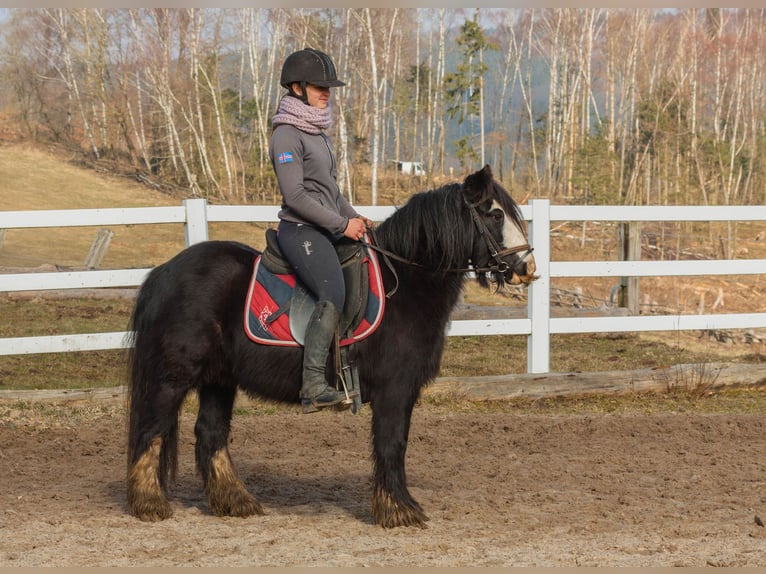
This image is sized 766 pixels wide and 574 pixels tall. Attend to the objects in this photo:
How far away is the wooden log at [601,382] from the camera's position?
8.20m

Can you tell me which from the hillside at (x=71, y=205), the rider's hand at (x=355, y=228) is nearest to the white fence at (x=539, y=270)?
the rider's hand at (x=355, y=228)

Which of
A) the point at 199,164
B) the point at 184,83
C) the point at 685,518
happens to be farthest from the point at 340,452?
the point at 184,83

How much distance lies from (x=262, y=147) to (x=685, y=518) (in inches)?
945

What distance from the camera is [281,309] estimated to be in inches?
187

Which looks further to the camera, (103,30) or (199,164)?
(103,30)

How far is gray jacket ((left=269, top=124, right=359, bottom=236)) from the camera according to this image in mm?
4574

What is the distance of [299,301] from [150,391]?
0.95 metres

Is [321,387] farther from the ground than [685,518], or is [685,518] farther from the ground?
[321,387]

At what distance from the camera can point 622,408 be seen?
8.18m

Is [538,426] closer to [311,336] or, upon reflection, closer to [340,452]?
[340,452]

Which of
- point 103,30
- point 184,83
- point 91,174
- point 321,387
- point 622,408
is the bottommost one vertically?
point 622,408

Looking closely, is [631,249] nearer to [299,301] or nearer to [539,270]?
[539,270]

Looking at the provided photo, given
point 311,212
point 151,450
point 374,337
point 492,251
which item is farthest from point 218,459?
point 492,251

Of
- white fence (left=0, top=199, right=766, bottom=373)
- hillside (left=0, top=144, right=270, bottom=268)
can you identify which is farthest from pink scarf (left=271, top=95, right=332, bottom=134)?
hillside (left=0, top=144, right=270, bottom=268)
